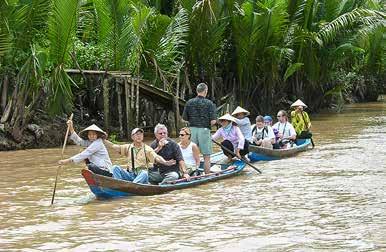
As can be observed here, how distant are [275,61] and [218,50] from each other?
2.38 metres

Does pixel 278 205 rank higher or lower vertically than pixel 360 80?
lower

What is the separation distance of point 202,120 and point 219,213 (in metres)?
3.40

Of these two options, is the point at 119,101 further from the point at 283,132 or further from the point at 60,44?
the point at 283,132

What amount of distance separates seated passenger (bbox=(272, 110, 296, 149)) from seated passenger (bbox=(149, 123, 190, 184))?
5.05 meters

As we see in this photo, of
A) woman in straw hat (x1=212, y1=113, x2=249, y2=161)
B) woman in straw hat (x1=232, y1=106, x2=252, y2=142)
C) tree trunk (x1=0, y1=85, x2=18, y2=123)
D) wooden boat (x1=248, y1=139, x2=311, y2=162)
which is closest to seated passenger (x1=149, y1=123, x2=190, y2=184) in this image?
woman in straw hat (x1=212, y1=113, x2=249, y2=161)

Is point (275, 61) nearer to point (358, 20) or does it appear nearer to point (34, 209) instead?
point (358, 20)

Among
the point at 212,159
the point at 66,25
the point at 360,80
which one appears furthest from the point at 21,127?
the point at 360,80

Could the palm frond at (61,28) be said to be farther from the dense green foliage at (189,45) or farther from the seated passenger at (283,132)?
the seated passenger at (283,132)

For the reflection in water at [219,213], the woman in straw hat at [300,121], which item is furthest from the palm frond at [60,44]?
the woman in straw hat at [300,121]

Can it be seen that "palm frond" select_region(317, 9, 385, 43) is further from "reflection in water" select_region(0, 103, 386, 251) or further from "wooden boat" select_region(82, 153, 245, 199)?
"wooden boat" select_region(82, 153, 245, 199)

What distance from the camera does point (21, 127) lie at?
1758 cm

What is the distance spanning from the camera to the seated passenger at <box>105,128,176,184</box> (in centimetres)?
1039

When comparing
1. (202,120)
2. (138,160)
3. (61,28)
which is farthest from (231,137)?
(61,28)

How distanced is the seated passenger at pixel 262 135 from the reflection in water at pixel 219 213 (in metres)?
0.81
